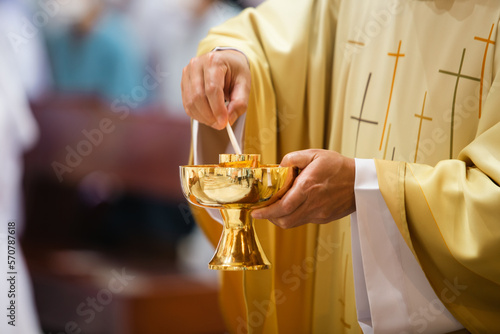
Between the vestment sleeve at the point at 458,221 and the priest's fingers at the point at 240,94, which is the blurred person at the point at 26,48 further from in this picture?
the vestment sleeve at the point at 458,221

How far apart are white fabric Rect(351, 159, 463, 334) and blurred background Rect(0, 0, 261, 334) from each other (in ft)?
6.86

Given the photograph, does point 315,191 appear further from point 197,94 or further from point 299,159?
point 197,94

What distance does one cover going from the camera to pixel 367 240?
133 cm

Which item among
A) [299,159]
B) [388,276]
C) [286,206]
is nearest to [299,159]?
[299,159]

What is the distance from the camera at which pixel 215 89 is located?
145cm

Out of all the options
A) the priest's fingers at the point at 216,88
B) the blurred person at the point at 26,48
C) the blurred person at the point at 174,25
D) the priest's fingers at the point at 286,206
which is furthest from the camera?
the blurred person at the point at 174,25

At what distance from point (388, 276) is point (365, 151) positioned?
1.65ft

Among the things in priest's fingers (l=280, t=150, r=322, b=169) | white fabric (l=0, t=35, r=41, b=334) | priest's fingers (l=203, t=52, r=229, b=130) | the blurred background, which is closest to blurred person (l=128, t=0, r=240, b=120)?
the blurred background

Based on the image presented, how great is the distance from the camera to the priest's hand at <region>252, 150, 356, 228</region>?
4.13 ft

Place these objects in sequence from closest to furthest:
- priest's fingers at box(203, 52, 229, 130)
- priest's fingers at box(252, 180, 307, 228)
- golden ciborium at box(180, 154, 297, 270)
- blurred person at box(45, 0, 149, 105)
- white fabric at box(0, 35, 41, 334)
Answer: golden ciborium at box(180, 154, 297, 270) → priest's fingers at box(252, 180, 307, 228) → priest's fingers at box(203, 52, 229, 130) → white fabric at box(0, 35, 41, 334) → blurred person at box(45, 0, 149, 105)

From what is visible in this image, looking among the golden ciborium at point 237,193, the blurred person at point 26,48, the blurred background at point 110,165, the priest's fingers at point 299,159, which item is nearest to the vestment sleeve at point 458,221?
the priest's fingers at point 299,159

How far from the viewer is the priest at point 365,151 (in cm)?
128

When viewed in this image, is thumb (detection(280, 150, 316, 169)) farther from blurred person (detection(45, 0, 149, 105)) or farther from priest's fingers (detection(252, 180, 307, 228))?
blurred person (detection(45, 0, 149, 105))

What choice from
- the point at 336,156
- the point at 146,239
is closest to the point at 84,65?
the point at 146,239
